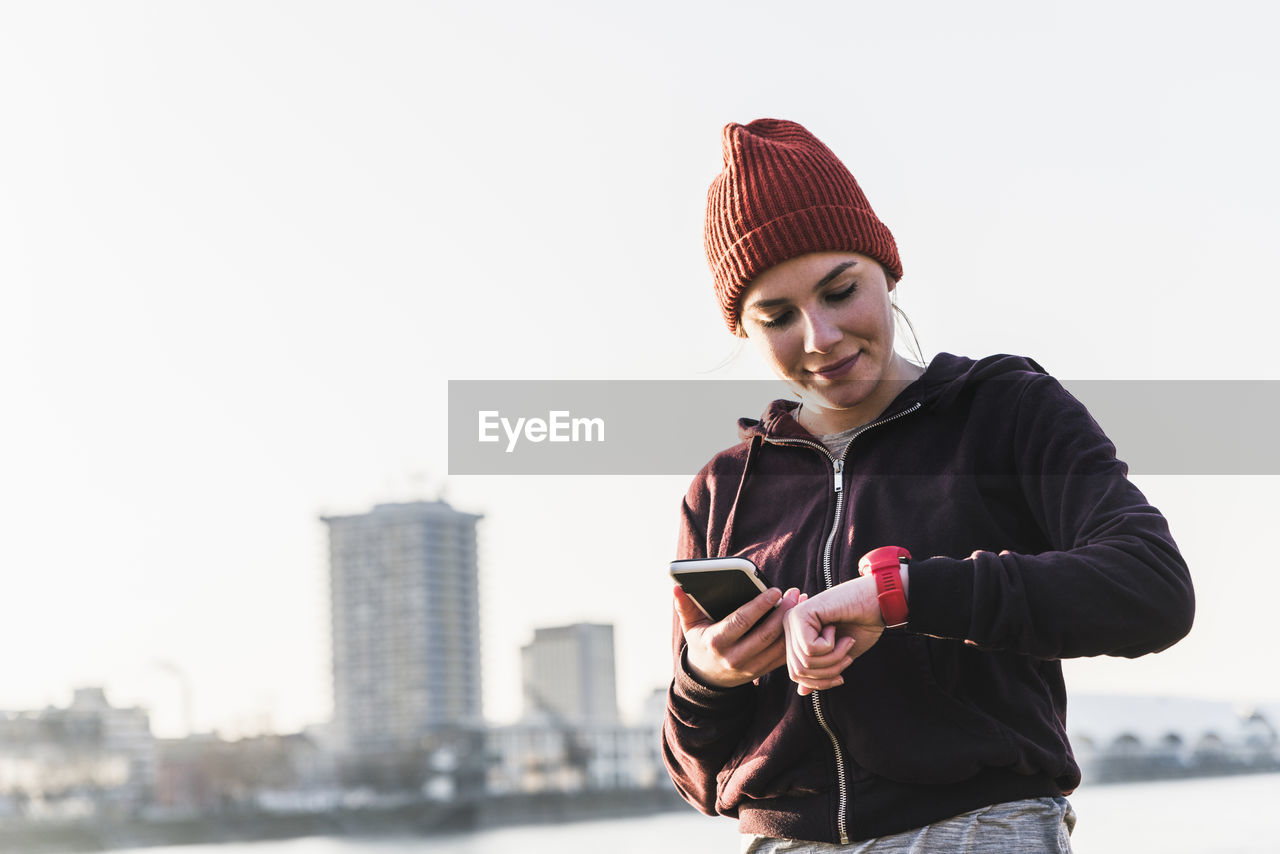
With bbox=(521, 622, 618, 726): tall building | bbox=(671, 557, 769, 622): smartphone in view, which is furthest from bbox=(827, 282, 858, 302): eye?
bbox=(521, 622, 618, 726): tall building

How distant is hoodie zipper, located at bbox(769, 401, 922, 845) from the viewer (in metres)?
1.67

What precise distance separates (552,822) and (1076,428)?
6140cm

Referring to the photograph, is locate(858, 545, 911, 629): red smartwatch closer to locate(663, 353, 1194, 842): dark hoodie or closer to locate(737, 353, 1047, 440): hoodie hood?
locate(663, 353, 1194, 842): dark hoodie

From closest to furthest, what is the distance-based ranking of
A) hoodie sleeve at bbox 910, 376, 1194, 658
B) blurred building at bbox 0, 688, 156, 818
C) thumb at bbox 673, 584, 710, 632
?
hoodie sleeve at bbox 910, 376, 1194, 658
thumb at bbox 673, 584, 710, 632
blurred building at bbox 0, 688, 156, 818

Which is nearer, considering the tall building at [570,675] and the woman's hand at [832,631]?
the woman's hand at [832,631]

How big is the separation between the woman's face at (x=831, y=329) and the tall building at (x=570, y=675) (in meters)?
76.3

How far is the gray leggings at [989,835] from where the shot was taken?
5.34 ft

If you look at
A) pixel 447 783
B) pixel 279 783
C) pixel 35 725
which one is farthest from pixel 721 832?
pixel 35 725

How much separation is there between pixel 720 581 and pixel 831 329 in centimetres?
39

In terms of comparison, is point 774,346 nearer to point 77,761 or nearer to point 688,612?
point 688,612

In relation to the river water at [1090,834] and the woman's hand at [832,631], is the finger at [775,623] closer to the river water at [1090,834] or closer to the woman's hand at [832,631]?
the woman's hand at [832,631]

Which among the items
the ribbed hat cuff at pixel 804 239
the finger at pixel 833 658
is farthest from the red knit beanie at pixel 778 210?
the finger at pixel 833 658

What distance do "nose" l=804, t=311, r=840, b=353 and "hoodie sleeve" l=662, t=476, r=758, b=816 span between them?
1.48 feet

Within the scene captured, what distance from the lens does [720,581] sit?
1.63 meters
